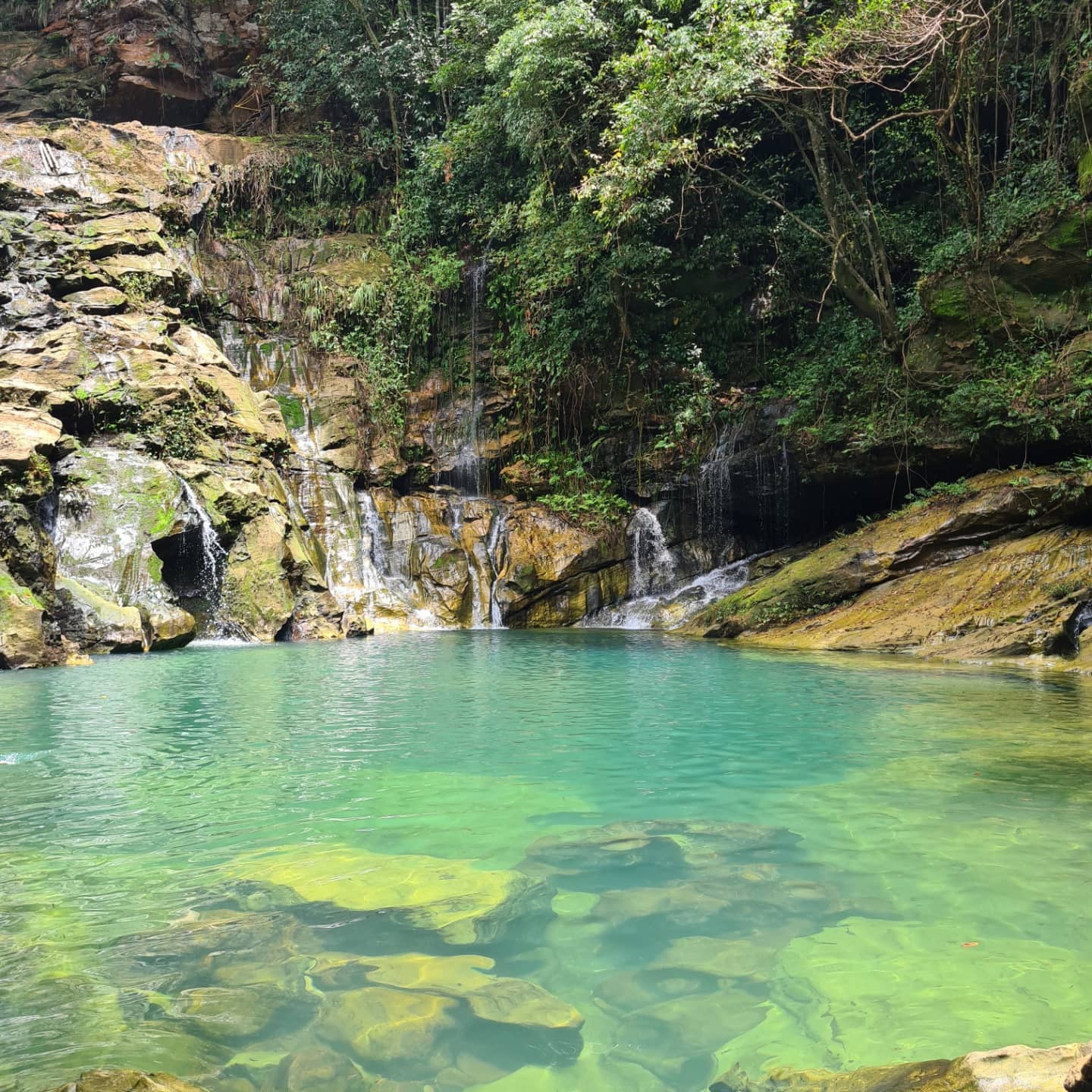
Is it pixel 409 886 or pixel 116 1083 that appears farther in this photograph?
pixel 409 886

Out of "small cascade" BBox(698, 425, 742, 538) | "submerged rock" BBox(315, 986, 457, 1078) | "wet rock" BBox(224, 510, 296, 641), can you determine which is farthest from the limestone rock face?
"submerged rock" BBox(315, 986, 457, 1078)

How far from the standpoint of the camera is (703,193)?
18406 mm

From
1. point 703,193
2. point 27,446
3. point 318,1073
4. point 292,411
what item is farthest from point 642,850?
point 292,411

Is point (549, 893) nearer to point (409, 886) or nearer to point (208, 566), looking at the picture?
point (409, 886)

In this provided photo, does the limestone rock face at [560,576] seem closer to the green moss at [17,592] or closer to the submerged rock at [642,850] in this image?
the green moss at [17,592]

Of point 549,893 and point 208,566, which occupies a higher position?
point 208,566

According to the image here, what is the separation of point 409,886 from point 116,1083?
142 centimetres

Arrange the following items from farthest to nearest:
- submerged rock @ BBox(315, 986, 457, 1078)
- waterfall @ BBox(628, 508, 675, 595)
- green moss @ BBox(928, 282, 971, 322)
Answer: waterfall @ BBox(628, 508, 675, 595), green moss @ BBox(928, 282, 971, 322), submerged rock @ BBox(315, 986, 457, 1078)

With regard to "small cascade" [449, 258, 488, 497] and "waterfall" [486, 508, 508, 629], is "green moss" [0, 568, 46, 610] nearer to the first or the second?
"waterfall" [486, 508, 508, 629]

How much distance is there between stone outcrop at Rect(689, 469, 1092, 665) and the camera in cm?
962

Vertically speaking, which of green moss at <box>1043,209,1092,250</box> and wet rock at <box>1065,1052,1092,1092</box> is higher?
green moss at <box>1043,209,1092,250</box>

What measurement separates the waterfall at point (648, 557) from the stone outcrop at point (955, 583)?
4.04 metres

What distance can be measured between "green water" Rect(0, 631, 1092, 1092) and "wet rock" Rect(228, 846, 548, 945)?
0.02 meters

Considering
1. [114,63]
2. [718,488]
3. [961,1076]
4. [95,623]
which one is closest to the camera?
[961,1076]
